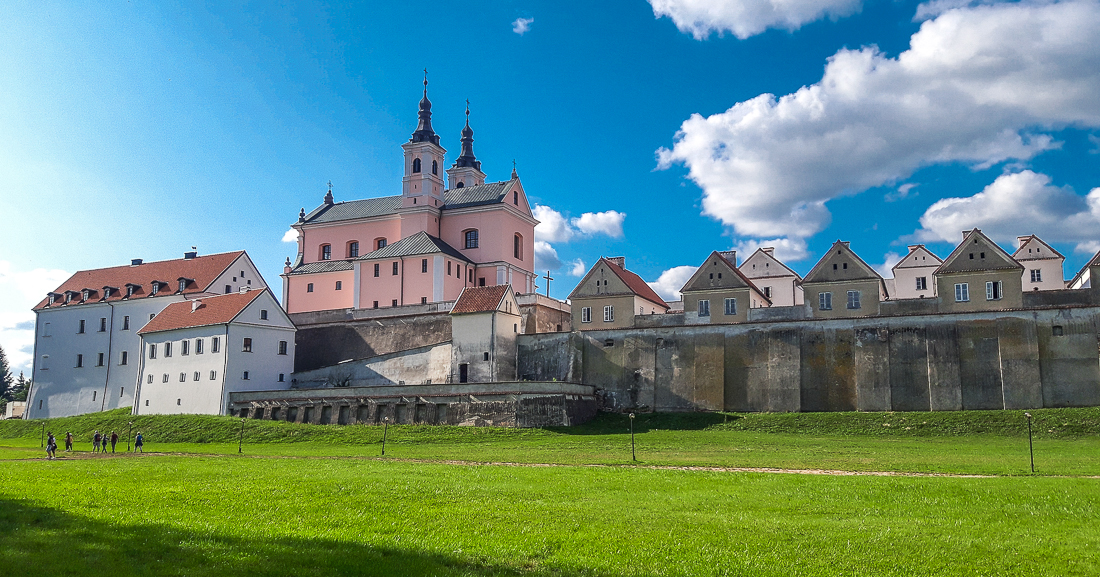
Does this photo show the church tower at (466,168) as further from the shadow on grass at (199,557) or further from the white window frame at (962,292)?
the shadow on grass at (199,557)

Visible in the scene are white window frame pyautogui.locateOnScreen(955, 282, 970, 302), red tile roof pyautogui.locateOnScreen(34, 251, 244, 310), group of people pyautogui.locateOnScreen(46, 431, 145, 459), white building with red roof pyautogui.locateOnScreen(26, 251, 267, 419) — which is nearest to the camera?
group of people pyautogui.locateOnScreen(46, 431, 145, 459)

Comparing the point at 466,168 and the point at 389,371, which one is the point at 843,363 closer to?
the point at 389,371

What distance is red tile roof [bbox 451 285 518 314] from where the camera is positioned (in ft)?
192

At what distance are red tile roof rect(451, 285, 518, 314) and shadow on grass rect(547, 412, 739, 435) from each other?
1058 cm

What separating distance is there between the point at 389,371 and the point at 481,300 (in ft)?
→ 30.3

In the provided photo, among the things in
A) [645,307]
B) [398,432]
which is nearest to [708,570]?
[398,432]

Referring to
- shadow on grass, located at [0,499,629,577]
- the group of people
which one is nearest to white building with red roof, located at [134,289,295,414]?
the group of people

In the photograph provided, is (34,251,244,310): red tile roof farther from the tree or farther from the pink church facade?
the tree

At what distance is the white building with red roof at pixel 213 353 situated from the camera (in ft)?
201

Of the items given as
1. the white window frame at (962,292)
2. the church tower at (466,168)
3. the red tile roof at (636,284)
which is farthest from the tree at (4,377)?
the white window frame at (962,292)

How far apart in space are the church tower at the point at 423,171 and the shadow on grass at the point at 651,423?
107 feet

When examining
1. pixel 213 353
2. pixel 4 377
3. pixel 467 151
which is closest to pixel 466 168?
pixel 467 151

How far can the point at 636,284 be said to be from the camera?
2542 inches

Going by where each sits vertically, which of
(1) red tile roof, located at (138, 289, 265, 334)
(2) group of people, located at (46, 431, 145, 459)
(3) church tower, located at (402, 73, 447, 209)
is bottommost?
(2) group of people, located at (46, 431, 145, 459)
